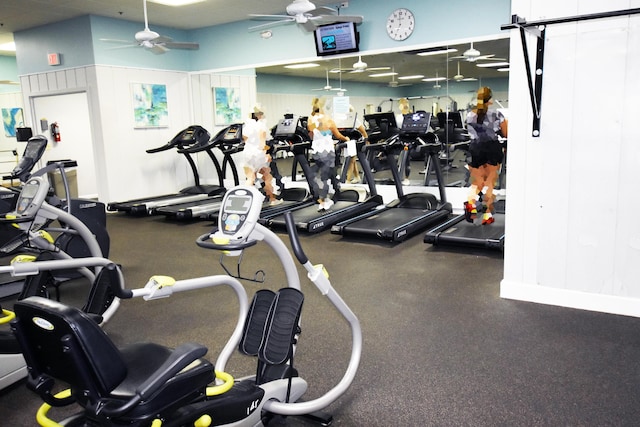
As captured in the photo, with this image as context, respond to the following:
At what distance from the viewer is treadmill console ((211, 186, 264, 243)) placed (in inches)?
79.3

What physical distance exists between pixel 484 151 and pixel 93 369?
4.80 m

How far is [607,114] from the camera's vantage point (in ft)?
11.2

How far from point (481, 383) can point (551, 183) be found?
5.48 ft

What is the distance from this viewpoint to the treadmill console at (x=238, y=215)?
2014 millimetres

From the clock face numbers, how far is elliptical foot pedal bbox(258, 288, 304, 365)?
18.7 feet

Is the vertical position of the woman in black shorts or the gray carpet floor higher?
the woman in black shorts

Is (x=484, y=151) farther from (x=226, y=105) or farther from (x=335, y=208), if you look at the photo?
(x=226, y=105)

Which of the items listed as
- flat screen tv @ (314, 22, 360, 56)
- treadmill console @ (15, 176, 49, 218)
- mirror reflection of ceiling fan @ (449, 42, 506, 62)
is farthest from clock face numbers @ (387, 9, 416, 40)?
treadmill console @ (15, 176, 49, 218)

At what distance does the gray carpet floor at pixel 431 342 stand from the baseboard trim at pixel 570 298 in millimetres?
93

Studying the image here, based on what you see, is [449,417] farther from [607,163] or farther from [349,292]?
[607,163]

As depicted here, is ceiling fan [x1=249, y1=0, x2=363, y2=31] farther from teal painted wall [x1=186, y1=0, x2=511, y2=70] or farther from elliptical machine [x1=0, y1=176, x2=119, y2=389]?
→ elliptical machine [x1=0, y1=176, x2=119, y2=389]

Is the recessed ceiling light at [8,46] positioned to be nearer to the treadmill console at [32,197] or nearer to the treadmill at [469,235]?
the treadmill console at [32,197]

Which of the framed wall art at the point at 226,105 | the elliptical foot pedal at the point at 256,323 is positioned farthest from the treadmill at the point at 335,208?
the elliptical foot pedal at the point at 256,323

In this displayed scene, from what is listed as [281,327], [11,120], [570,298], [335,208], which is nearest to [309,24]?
[335,208]
